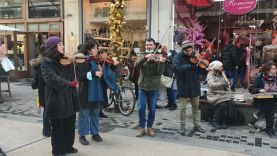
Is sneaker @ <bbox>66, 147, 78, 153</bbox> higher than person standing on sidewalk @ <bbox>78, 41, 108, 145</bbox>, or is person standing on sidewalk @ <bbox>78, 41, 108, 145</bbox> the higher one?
person standing on sidewalk @ <bbox>78, 41, 108, 145</bbox>

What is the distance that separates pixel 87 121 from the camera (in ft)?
18.1

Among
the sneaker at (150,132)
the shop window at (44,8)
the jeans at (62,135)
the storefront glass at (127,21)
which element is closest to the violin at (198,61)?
the sneaker at (150,132)

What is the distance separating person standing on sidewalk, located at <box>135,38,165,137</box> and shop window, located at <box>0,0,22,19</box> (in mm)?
11281

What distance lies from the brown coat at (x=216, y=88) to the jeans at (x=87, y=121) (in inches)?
98.0

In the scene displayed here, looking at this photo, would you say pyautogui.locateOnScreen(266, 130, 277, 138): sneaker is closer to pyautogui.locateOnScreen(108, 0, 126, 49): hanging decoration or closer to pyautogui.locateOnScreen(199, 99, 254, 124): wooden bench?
pyautogui.locateOnScreen(199, 99, 254, 124): wooden bench

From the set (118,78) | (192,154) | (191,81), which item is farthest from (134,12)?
(192,154)

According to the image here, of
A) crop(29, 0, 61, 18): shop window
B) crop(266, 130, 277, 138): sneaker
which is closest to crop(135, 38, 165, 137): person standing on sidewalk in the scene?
crop(266, 130, 277, 138): sneaker

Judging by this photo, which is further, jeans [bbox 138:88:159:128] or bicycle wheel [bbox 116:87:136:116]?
bicycle wheel [bbox 116:87:136:116]

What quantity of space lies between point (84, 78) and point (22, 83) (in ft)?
29.6

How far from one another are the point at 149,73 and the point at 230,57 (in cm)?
565

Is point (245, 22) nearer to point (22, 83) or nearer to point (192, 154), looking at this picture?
point (192, 154)

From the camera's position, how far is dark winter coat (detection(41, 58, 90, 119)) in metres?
4.52

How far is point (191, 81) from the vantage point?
615 cm

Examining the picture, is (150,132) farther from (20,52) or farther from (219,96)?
(20,52)
